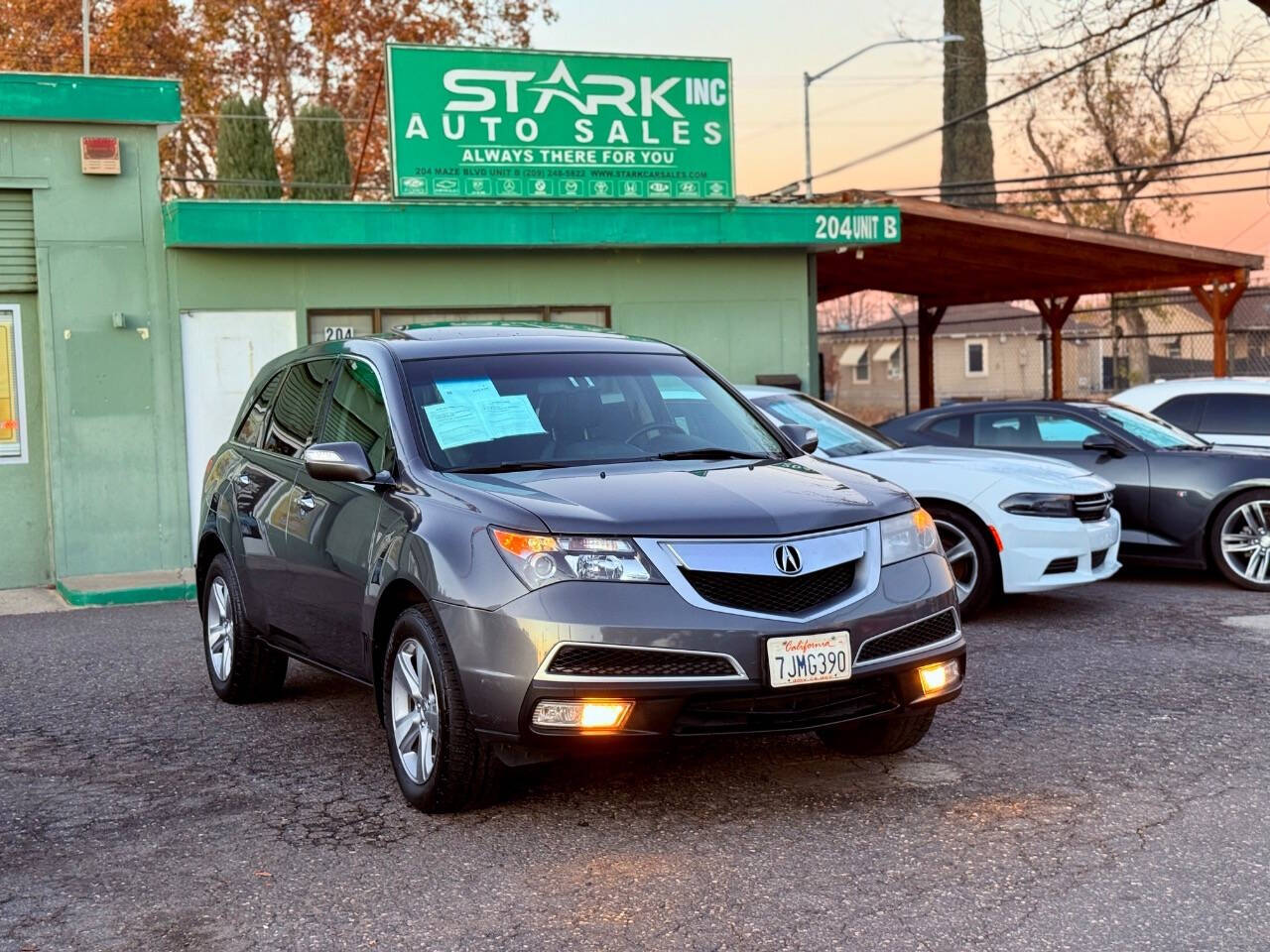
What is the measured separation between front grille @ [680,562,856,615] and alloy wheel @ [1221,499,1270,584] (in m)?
6.86

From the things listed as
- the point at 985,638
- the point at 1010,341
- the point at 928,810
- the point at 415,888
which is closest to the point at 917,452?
the point at 985,638

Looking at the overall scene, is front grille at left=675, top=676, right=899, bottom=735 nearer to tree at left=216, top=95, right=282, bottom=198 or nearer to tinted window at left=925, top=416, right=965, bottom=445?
tinted window at left=925, top=416, right=965, bottom=445

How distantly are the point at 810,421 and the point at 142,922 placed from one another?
22.9ft

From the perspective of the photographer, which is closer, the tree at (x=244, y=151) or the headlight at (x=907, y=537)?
the headlight at (x=907, y=537)

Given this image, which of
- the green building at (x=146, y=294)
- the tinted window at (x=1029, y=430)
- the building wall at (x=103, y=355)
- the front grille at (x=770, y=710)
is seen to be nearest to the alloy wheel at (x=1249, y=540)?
the tinted window at (x=1029, y=430)

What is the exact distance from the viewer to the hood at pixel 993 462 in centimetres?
962

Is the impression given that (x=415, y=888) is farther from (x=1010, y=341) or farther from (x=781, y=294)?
(x=1010, y=341)

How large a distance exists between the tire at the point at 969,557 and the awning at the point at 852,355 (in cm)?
5817

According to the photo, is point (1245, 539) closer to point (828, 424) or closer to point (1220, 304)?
point (828, 424)

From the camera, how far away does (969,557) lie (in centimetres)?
961

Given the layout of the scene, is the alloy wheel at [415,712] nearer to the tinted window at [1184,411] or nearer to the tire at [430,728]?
the tire at [430,728]

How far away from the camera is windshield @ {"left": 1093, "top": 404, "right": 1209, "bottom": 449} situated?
451 inches

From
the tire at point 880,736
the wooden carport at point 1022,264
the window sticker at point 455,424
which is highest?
the wooden carport at point 1022,264

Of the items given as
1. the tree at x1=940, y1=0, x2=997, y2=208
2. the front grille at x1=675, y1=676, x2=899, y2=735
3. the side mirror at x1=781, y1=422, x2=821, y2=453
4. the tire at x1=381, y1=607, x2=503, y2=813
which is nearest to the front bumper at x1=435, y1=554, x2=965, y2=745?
the front grille at x1=675, y1=676, x2=899, y2=735
